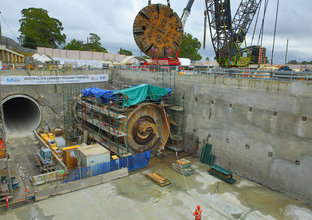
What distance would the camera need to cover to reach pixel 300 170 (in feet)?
43.4

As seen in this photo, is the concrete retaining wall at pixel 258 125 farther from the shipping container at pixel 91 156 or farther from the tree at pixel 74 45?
the tree at pixel 74 45

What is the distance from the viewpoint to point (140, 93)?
1834cm

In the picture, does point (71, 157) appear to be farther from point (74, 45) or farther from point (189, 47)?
point (189, 47)

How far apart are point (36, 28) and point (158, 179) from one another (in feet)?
212

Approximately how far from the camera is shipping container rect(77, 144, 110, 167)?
15.0 metres

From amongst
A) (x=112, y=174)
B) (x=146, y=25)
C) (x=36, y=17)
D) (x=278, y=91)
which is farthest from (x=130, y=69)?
(x=36, y=17)

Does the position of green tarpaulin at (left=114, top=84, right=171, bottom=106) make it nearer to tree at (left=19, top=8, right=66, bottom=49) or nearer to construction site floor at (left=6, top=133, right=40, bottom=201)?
construction site floor at (left=6, top=133, right=40, bottom=201)

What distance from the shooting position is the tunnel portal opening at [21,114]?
24.2 metres

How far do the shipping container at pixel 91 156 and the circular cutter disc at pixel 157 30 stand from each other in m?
12.7

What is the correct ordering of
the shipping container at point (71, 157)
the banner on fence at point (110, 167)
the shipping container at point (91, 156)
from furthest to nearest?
the shipping container at point (71, 157)
the shipping container at point (91, 156)
the banner on fence at point (110, 167)

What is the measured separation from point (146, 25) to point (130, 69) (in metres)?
5.72

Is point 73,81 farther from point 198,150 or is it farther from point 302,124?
point 302,124

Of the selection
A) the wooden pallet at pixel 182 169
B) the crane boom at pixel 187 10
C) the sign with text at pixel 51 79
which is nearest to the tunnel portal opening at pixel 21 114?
the sign with text at pixel 51 79

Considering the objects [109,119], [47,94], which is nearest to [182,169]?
[109,119]
